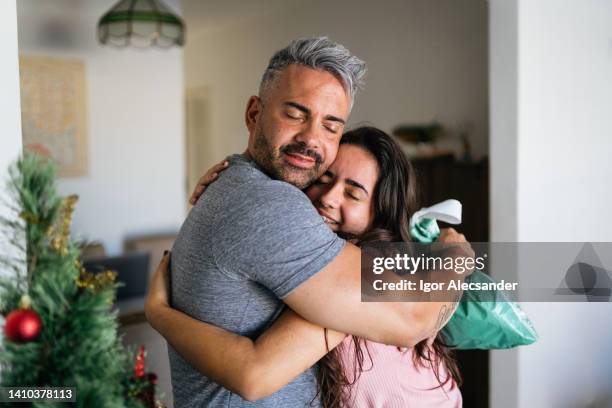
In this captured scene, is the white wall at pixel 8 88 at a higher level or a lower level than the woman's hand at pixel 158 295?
higher

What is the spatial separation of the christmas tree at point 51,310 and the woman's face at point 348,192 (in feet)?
2.82

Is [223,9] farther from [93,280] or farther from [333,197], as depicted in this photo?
[93,280]

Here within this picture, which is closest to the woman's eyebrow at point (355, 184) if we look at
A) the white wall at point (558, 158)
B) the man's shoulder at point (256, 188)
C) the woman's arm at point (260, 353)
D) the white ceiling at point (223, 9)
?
the man's shoulder at point (256, 188)

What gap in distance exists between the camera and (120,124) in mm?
5082

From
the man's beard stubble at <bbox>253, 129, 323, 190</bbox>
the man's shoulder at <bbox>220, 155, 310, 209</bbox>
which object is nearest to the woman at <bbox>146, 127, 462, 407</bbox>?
the man's beard stubble at <bbox>253, 129, 323, 190</bbox>

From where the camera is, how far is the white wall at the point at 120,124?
478cm


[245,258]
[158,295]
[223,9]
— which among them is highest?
[223,9]

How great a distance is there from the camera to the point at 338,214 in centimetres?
147

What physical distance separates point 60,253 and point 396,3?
441cm

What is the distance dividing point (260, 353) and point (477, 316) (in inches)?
22.2

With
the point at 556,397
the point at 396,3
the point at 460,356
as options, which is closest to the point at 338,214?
the point at 556,397

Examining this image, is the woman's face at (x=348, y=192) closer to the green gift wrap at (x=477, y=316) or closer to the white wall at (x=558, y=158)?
the green gift wrap at (x=477, y=316)

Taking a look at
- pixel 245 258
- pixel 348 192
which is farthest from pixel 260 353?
pixel 348 192

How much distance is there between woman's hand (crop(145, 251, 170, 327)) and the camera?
128 cm
